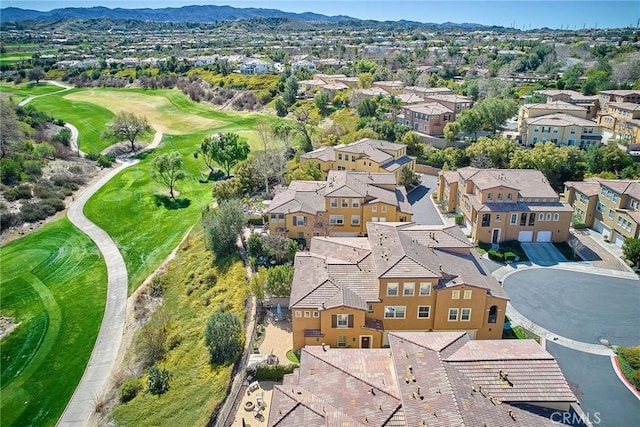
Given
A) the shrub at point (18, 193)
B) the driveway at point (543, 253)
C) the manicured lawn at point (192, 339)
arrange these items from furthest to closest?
1. the shrub at point (18, 193)
2. the driveway at point (543, 253)
3. the manicured lawn at point (192, 339)

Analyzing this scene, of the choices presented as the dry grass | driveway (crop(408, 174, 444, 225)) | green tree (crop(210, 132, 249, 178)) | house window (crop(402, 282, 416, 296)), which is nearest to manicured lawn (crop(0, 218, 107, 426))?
green tree (crop(210, 132, 249, 178))

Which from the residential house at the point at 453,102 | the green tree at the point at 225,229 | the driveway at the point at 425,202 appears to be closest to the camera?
the green tree at the point at 225,229

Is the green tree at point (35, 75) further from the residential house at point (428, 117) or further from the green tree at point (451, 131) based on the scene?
the green tree at point (451, 131)

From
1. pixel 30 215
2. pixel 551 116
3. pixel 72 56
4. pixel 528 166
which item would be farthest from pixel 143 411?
pixel 72 56

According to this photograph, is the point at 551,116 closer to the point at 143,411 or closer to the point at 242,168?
the point at 242,168

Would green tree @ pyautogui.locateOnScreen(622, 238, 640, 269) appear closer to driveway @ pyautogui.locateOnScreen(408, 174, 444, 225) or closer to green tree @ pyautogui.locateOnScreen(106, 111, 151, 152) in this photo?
driveway @ pyautogui.locateOnScreen(408, 174, 444, 225)

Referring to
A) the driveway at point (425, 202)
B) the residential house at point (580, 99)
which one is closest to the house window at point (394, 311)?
the driveway at point (425, 202)
